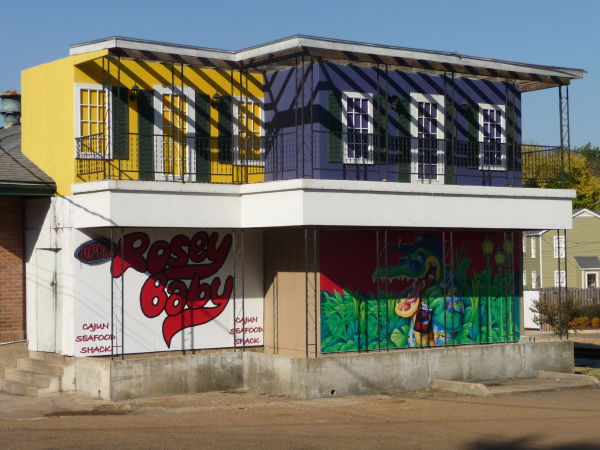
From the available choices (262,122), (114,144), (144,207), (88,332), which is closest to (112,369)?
(88,332)

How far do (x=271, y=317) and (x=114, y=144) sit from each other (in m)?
5.31

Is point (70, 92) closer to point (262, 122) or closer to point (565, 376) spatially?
point (262, 122)

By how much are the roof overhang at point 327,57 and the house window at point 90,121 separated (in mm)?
962

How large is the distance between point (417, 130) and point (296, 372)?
713 cm

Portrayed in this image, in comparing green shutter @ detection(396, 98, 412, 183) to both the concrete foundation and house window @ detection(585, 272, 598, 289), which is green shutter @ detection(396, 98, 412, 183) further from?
house window @ detection(585, 272, 598, 289)

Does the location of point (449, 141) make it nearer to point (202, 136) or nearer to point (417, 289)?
point (417, 289)

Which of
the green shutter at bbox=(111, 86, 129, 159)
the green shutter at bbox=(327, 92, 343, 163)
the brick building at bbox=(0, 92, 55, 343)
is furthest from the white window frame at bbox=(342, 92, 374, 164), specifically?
the brick building at bbox=(0, 92, 55, 343)

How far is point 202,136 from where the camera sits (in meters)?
23.5

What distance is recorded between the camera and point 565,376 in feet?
79.3

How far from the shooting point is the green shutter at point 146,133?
2266 centimetres

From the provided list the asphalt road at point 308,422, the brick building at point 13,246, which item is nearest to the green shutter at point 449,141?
the asphalt road at point 308,422

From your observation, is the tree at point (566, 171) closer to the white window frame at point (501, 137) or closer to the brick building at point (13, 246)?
the white window frame at point (501, 137)

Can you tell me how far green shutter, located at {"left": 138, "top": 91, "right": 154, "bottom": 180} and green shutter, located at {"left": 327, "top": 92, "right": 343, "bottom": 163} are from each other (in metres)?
3.93

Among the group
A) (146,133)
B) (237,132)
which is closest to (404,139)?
(237,132)
